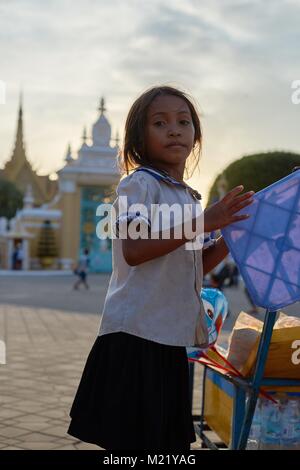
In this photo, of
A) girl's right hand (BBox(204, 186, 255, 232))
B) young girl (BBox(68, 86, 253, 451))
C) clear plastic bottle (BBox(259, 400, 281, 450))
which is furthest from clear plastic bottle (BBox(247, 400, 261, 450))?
girl's right hand (BBox(204, 186, 255, 232))

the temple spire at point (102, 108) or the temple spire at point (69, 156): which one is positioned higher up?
the temple spire at point (102, 108)

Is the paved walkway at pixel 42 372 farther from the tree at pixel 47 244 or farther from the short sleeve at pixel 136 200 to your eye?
the tree at pixel 47 244

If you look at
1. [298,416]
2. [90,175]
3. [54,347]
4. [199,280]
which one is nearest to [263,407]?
[298,416]

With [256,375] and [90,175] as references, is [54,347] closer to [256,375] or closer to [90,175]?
[256,375]

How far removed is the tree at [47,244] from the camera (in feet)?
118

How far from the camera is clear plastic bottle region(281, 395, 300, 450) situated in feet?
9.95

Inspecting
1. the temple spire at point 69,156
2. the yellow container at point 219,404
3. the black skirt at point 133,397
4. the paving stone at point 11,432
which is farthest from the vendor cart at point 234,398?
the temple spire at point 69,156

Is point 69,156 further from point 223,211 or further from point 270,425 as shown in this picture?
point 223,211

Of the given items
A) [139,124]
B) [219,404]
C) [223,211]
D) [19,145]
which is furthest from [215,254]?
[19,145]

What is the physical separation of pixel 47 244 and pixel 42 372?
3024 centimetres

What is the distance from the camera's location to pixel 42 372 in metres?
6.22

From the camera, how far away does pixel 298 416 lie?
10.0 feet

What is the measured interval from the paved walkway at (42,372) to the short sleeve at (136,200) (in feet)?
6.95

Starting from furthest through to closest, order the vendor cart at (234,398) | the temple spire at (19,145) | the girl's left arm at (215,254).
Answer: the temple spire at (19,145) < the vendor cart at (234,398) < the girl's left arm at (215,254)
